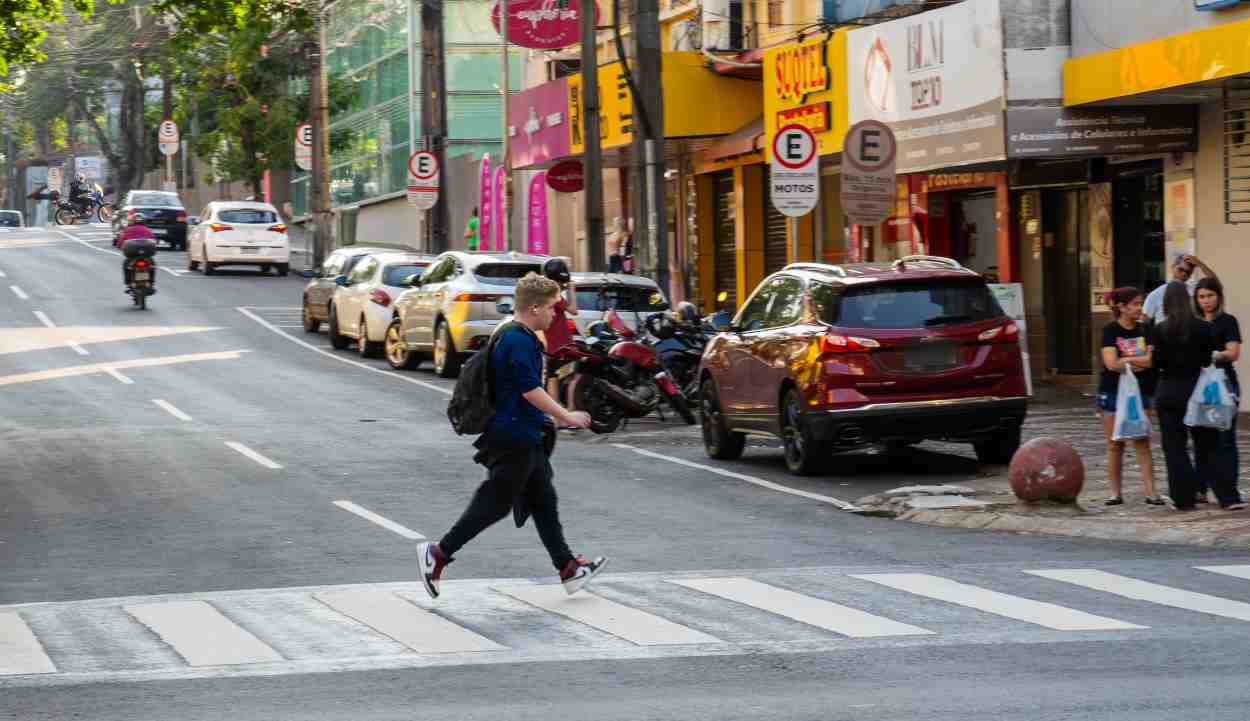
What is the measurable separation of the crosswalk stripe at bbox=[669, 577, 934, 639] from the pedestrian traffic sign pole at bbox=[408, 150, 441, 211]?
3007 cm

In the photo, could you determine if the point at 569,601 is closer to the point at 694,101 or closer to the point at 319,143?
the point at 694,101

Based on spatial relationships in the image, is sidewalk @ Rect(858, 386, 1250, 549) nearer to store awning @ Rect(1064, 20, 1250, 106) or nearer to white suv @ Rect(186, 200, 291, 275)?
store awning @ Rect(1064, 20, 1250, 106)

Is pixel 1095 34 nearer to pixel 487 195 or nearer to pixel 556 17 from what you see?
pixel 556 17

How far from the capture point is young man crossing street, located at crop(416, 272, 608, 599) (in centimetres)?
1080


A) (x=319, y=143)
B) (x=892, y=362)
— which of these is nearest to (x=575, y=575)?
(x=892, y=362)

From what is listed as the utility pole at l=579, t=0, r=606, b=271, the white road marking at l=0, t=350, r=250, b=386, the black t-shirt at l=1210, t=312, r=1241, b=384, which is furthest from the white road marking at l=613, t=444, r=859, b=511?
the white road marking at l=0, t=350, r=250, b=386

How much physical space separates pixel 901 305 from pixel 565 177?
15.3 meters

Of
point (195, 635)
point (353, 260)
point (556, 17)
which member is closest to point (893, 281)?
point (195, 635)

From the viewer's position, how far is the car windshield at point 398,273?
3309 cm

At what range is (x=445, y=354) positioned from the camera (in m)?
29.1

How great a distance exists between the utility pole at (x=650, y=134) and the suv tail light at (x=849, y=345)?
991 cm

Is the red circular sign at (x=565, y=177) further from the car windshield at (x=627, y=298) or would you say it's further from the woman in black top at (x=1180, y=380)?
the woman in black top at (x=1180, y=380)

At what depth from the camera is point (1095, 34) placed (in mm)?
23266

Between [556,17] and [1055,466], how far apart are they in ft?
59.4
